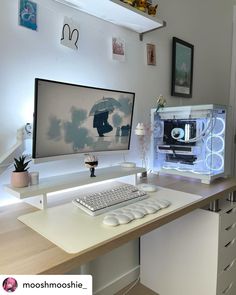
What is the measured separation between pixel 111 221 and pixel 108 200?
0.18 metres

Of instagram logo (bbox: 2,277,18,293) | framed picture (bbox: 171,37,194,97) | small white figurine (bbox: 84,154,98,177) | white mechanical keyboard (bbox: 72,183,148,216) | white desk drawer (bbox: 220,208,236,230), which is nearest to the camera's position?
instagram logo (bbox: 2,277,18,293)

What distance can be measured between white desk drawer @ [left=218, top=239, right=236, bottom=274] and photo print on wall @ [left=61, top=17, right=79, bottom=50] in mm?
1423

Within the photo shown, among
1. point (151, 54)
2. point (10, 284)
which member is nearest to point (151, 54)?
point (151, 54)

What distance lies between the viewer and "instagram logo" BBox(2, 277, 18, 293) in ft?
1.98

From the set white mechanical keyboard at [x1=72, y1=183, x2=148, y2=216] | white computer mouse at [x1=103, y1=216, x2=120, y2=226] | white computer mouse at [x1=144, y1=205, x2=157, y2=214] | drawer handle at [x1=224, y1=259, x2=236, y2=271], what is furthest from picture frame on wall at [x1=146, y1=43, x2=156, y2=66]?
drawer handle at [x1=224, y1=259, x2=236, y2=271]

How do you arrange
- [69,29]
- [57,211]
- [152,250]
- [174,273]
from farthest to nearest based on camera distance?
[152,250] < [174,273] < [69,29] < [57,211]

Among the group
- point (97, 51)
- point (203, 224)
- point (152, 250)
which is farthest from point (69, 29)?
A: point (152, 250)

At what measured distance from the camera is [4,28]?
3.60 feet

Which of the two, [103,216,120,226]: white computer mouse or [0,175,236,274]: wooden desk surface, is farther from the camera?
[103,216,120,226]: white computer mouse

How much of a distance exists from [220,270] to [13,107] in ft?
4.65

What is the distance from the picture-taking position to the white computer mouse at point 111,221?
880 mm

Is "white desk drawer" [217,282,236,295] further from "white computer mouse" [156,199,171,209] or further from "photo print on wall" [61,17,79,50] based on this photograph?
"photo print on wall" [61,17,79,50]

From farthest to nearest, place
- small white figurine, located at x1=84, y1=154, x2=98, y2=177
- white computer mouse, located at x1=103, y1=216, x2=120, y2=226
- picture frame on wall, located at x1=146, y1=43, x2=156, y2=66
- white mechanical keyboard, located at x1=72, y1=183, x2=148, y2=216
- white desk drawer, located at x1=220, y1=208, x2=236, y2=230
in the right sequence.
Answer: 1. picture frame on wall, located at x1=146, y1=43, x2=156, y2=66
2. white desk drawer, located at x1=220, y1=208, x2=236, y2=230
3. small white figurine, located at x1=84, y1=154, x2=98, y2=177
4. white mechanical keyboard, located at x1=72, y1=183, x2=148, y2=216
5. white computer mouse, located at x1=103, y1=216, x2=120, y2=226

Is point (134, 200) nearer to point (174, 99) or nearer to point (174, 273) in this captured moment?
point (174, 273)
